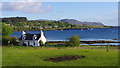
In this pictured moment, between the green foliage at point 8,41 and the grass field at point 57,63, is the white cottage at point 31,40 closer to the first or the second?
the green foliage at point 8,41

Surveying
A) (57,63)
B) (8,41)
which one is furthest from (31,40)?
(57,63)

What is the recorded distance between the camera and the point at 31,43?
6800 centimetres

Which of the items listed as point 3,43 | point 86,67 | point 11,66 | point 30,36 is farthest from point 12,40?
point 86,67

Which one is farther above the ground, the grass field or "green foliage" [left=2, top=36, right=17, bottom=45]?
"green foliage" [left=2, top=36, right=17, bottom=45]

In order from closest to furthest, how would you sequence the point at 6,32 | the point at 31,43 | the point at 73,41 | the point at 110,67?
the point at 110,67 < the point at 73,41 < the point at 31,43 < the point at 6,32

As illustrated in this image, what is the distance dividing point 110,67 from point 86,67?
344cm

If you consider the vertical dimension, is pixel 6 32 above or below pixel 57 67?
above

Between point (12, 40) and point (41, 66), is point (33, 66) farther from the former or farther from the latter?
point (12, 40)

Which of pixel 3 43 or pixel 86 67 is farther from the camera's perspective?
pixel 3 43

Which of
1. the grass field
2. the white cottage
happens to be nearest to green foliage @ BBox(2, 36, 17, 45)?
the white cottage

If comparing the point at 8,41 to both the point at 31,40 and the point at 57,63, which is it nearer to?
the point at 31,40

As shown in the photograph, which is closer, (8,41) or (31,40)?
(31,40)

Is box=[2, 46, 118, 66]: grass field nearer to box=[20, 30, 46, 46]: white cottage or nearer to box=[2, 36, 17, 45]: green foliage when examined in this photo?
box=[20, 30, 46, 46]: white cottage

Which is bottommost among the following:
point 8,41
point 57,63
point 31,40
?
Result: point 57,63
